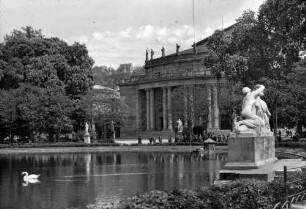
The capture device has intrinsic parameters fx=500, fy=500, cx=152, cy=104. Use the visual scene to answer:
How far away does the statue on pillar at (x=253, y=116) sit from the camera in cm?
2297

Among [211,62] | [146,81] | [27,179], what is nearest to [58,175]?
[27,179]

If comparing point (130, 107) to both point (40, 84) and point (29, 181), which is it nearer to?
point (40, 84)

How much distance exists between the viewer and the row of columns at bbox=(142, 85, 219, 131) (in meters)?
76.4

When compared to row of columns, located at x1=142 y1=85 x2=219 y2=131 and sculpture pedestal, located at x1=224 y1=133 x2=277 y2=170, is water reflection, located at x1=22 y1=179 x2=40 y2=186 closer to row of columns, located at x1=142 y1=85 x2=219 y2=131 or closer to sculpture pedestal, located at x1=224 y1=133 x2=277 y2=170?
sculpture pedestal, located at x1=224 y1=133 x2=277 y2=170

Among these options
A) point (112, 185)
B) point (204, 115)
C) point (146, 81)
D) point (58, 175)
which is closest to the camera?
point (112, 185)

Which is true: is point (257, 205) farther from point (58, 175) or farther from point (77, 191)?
point (58, 175)

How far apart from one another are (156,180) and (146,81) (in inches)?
2905

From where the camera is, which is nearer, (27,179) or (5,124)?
(27,179)

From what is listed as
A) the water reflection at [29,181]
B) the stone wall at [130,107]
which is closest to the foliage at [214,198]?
the water reflection at [29,181]

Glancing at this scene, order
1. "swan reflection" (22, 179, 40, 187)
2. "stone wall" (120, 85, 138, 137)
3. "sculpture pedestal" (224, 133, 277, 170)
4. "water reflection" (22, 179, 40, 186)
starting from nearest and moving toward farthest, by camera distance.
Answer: "sculpture pedestal" (224, 133, 277, 170), "water reflection" (22, 179, 40, 186), "swan reflection" (22, 179, 40, 187), "stone wall" (120, 85, 138, 137)

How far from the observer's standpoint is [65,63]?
73250mm

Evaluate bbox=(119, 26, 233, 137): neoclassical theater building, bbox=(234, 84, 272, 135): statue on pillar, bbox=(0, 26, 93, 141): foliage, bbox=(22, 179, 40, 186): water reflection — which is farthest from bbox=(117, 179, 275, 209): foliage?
bbox=(119, 26, 233, 137): neoclassical theater building

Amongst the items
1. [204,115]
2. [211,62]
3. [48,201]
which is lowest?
[48,201]

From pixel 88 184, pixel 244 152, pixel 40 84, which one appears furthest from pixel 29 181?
pixel 40 84
